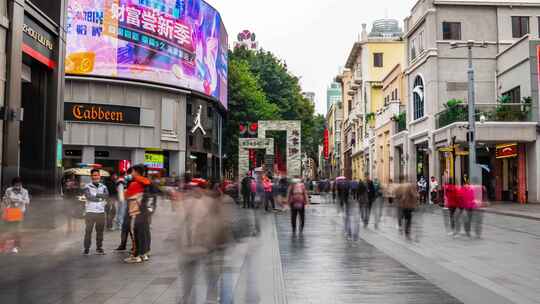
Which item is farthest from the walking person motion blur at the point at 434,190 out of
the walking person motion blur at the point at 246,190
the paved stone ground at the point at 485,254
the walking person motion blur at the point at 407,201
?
the walking person motion blur at the point at 407,201

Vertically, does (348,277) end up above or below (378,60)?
below

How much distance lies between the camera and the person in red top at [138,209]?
931 cm

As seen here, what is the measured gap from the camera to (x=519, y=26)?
36031mm

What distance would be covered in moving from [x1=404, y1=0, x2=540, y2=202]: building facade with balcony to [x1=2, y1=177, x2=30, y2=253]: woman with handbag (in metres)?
25.0

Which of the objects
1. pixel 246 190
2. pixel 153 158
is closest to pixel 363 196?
pixel 246 190

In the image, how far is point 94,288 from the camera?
7672 mm

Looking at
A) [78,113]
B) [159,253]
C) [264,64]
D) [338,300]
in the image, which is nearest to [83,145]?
[78,113]

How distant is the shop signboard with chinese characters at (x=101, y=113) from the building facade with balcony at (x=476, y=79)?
65.0 ft

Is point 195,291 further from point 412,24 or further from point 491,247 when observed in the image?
point 412,24

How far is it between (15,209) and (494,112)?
27.5 m

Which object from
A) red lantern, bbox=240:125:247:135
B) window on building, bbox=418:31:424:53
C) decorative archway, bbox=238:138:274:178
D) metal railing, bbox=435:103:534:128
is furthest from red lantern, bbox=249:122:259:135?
metal railing, bbox=435:103:534:128

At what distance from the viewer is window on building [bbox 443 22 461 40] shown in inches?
1399

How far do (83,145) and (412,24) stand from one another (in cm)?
2423

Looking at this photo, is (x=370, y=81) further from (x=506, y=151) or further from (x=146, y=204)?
(x=146, y=204)
